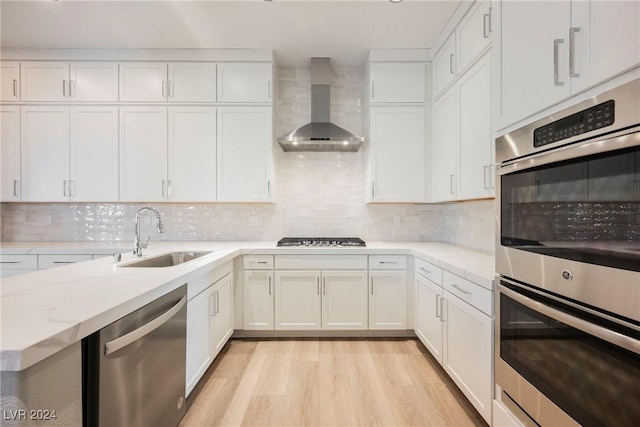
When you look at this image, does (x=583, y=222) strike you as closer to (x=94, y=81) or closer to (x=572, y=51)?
(x=572, y=51)

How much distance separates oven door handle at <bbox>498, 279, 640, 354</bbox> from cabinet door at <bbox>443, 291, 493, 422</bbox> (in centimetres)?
40

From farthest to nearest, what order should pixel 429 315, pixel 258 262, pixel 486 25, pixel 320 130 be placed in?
pixel 320 130
pixel 258 262
pixel 429 315
pixel 486 25

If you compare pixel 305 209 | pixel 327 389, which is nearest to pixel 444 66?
pixel 305 209

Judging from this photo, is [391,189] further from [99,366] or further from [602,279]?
[99,366]

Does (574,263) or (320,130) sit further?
(320,130)

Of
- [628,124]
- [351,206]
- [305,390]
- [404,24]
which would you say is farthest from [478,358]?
[404,24]

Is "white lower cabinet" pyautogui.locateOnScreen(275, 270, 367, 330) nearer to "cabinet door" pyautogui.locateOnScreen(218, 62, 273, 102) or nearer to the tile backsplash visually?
the tile backsplash

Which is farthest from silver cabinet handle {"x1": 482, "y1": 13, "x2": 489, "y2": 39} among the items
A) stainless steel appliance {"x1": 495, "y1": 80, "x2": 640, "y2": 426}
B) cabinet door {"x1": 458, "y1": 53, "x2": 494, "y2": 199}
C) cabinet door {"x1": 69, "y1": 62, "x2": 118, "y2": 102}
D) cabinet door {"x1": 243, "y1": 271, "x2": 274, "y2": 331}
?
cabinet door {"x1": 69, "y1": 62, "x2": 118, "y2": 102}

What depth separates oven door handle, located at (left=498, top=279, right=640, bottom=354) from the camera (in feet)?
2.61

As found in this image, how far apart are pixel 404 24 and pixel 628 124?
2311 mm

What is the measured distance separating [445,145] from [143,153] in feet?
Result: 9.51

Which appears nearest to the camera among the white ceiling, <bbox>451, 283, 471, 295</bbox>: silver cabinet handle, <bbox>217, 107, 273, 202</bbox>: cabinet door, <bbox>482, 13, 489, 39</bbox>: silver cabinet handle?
<bbox>451, 283, 471, 295</bbox>: silver cabinet handle

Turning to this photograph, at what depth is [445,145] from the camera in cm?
269

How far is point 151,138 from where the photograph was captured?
3023mm
